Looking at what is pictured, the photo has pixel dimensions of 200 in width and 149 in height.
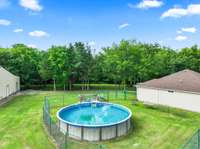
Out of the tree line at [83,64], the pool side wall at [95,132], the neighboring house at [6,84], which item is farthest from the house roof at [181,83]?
the neighboring house at [6,84]

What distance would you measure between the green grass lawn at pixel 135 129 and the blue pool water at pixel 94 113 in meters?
1.17

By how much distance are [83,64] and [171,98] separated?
17199 mm

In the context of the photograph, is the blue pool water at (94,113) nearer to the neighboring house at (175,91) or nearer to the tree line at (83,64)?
the neighboring house at (175,91)

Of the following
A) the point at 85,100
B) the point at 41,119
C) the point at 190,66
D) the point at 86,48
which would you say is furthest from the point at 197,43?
the point at 41,119

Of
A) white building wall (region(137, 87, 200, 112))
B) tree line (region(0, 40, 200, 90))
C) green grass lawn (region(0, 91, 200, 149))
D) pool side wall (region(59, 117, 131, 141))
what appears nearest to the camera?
green grass lawn (region(0, 91, 200, 149))

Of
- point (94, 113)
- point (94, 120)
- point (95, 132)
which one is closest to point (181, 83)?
point (94, 113)

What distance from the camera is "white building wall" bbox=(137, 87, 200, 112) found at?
22031mm

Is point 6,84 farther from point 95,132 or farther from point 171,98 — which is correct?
point 171,98

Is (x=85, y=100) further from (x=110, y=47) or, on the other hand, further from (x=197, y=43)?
(x=197, y=43)

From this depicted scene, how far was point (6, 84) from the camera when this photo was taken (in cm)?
3008

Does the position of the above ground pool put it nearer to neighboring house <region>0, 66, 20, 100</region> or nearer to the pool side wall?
the pool side wall

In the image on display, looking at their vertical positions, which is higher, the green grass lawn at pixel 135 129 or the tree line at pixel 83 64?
the tree line at pixel 83 64

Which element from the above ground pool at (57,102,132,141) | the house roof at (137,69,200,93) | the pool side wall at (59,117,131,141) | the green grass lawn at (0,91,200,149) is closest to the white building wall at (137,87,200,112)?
the house roof at (137,69,200,93)

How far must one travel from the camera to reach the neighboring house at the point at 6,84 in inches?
1123
